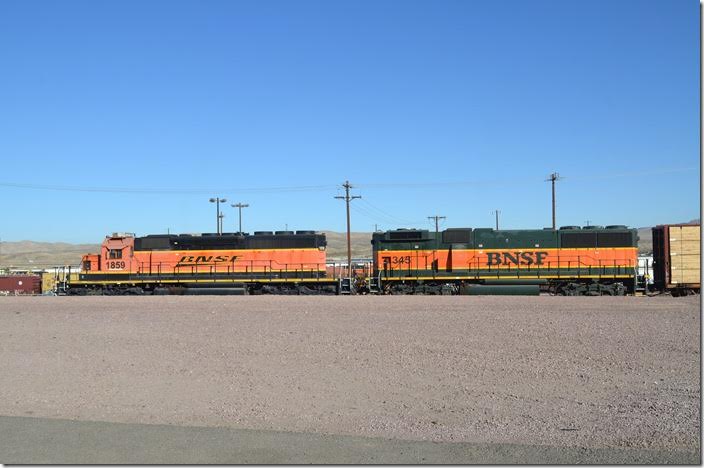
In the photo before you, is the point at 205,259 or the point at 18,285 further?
the point at 18,285

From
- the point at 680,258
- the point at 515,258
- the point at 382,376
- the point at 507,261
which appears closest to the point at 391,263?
the point at 507,261

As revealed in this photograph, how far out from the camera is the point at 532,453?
6773 mm

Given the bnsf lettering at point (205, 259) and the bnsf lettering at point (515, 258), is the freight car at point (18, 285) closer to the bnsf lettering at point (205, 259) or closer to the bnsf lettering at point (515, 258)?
the bnsf lettering at point (205, 259)

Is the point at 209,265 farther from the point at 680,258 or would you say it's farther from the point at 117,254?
A: the point at 680,258

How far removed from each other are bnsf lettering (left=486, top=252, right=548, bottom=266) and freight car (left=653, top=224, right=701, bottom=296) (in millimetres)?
5536

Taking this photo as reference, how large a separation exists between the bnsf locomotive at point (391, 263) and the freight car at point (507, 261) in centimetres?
5

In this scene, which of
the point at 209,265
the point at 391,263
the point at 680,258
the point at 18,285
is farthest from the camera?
the point at 18,285

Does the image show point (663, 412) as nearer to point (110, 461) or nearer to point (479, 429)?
point (479, 429)

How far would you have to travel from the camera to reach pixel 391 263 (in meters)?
36.4

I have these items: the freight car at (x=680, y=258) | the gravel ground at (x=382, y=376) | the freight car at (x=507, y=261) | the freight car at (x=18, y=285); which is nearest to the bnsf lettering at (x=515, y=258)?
the freight car at (x=507, y=261)

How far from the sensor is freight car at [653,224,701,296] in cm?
3212

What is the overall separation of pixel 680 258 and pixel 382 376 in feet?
84.2

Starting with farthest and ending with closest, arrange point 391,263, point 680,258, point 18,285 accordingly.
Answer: point 18,285 → point 391,263 → point 680,258

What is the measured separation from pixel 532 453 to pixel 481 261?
97.0 feet
